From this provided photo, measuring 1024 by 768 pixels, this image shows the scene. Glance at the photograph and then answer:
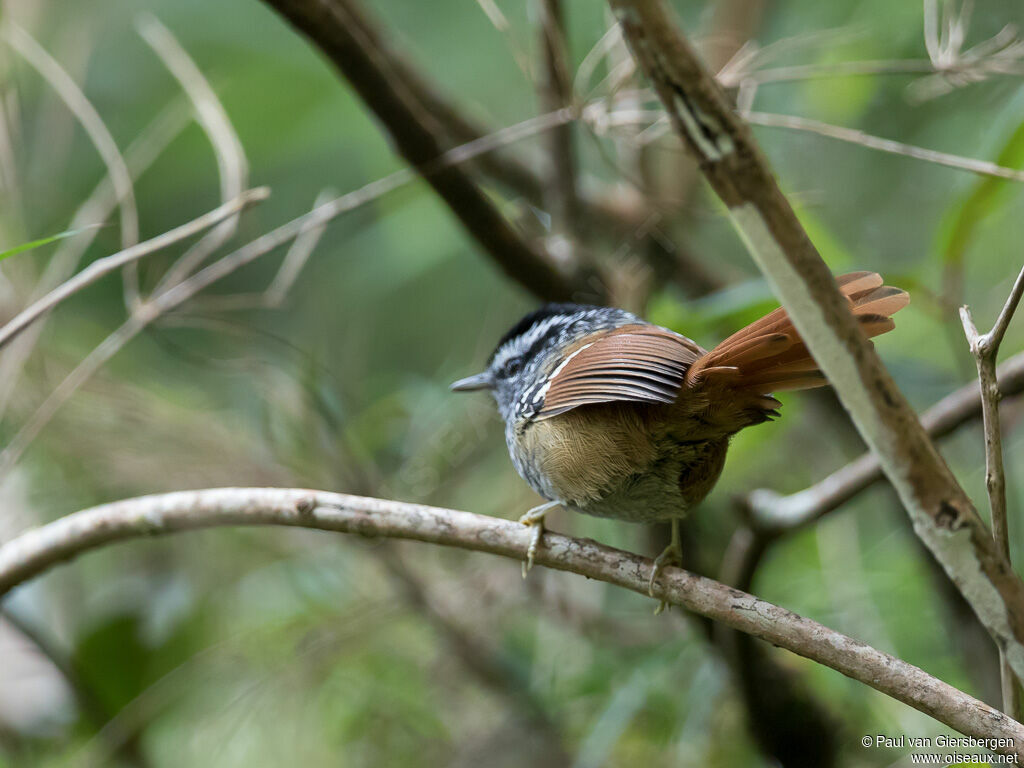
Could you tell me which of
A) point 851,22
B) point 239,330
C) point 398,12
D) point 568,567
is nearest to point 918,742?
point 568,567

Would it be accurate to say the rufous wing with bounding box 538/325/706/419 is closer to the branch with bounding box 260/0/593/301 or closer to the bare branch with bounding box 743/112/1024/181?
the bare branch with bounding box 743/112/1024/181

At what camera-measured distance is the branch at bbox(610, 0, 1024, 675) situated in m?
0.77

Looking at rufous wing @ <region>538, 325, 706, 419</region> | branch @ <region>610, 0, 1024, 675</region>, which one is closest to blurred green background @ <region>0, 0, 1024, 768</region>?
rufous wing @ <region>538, 325, 706, 419</region>

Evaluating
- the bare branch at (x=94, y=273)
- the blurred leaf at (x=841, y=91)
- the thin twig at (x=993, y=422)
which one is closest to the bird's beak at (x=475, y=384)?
the bare branch at (x=94, y=273)

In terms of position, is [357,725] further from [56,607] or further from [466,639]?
[56,607]

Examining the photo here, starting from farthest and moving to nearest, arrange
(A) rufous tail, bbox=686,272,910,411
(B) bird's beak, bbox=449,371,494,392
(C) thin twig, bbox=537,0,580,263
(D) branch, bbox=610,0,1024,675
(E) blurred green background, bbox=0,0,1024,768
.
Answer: (E) blurred green background, bbox=0,0,1024,768, (C) thin twig, bbox=537,0,580,263, (B) bird's beak, bbox=449,371,494,392, (A) rufous tail, bbox=686,272,910,411, (D) branch, bbox=610,0,1024,675

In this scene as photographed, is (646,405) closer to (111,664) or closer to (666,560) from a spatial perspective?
(666,560)

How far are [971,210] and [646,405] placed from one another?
1.00 m

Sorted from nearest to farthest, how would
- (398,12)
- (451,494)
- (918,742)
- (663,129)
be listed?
(918,742), (663,129), (451,494), (398,12)

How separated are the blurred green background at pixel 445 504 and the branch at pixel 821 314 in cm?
124

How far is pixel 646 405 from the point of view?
61.2 inches

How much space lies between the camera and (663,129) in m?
2.41

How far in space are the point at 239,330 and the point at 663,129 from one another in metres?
1.28

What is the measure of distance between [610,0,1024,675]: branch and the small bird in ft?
1.12
